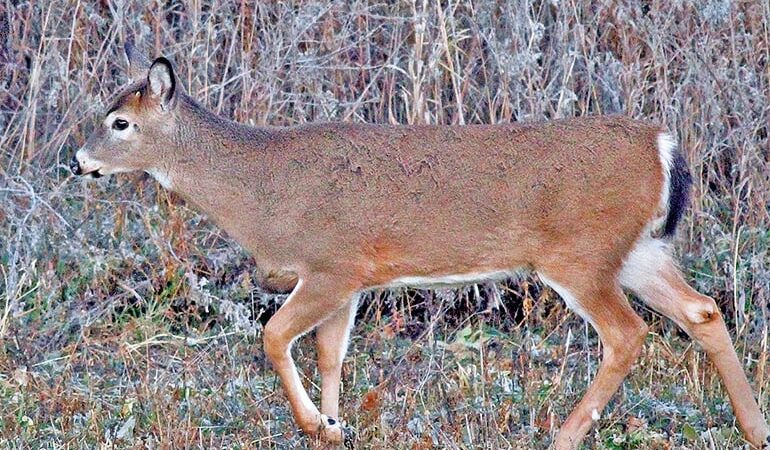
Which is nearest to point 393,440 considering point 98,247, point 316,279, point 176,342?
point 316,279

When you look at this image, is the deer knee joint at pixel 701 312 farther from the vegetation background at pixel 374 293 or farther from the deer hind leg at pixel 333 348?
the deer hind leg at pixel 333 348

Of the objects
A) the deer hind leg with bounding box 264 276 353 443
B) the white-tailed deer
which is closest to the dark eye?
the white-tailed deer

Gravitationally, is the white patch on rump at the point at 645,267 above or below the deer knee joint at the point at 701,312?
above

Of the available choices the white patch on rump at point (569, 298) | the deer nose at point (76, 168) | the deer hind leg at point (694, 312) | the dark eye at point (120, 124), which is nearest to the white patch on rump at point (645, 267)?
the deer hind leg at point (694, 312)

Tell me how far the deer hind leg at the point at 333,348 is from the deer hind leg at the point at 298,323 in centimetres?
27

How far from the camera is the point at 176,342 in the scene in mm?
7797

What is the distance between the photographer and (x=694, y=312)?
645 cm

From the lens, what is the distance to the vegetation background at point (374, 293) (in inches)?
257

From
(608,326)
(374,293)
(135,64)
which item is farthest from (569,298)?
(135,64)

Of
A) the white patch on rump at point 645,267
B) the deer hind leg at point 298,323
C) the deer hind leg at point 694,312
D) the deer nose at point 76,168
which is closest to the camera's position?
the deer hind leg at point 694,312

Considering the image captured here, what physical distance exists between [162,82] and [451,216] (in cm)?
146

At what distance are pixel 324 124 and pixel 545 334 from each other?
1.95 metres

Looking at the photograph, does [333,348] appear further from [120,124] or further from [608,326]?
[120,124]

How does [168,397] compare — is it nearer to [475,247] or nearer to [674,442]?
[475,247]
